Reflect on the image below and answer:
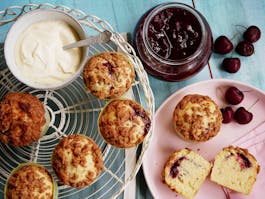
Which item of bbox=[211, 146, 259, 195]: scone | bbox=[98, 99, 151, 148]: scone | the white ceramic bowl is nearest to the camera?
the white ceramic bowl

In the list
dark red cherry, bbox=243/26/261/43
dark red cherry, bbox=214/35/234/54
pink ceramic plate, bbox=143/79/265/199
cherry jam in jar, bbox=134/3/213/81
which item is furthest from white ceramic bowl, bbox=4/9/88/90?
dark red cherry, bbox=243/26/261/43

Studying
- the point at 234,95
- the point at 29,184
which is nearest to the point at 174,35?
the point at 234,95

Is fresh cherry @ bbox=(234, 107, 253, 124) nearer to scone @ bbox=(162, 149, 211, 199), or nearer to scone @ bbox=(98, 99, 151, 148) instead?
scone @ bbox=(162, 149, 211, 199)

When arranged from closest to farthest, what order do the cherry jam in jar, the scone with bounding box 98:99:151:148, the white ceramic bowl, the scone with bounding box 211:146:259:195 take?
1. the white ceramic bowl
2. the scone with bounding box 98:99:151:148
3. the cherry jam in jar
4. the scone with bounding box 211:146:259:195

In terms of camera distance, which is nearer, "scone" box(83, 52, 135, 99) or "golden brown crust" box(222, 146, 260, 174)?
"scone" box(83, 52, 135, 99)

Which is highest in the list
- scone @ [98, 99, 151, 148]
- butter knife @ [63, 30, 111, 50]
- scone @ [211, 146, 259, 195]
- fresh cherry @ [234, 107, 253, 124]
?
butter knife @ [63, 30, 111, 50]

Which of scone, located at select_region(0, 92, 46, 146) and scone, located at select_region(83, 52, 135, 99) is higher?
scone, located at select_region(83, 52, 135, 99)

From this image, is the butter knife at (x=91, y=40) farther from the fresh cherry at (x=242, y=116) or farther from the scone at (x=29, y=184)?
the fresh cherry at (x=242, y=116)

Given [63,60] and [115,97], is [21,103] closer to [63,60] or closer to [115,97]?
[63,60]
